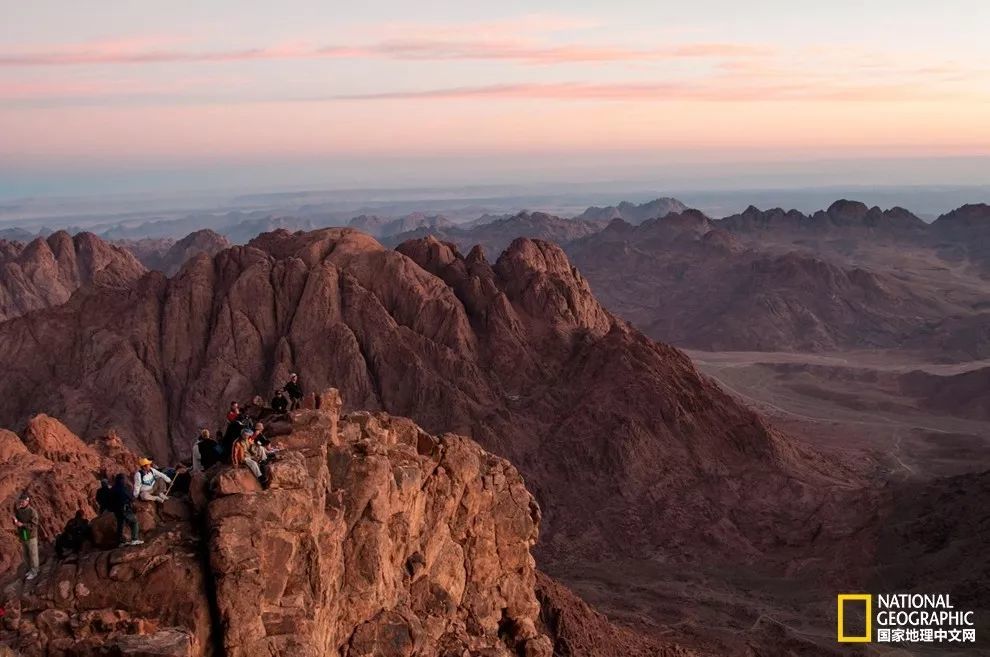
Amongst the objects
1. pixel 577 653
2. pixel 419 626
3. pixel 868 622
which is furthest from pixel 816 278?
pixel 419 626

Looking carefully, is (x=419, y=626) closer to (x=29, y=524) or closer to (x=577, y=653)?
(x=29, y=524)

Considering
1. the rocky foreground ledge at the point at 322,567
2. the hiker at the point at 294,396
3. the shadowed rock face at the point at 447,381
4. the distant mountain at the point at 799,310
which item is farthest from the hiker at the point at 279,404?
the distant mountain at the point at 799,310

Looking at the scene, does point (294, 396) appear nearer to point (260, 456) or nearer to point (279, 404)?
point (279, 404)

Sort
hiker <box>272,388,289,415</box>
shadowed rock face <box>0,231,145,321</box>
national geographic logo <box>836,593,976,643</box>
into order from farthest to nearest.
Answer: shadowed rock face <box>0,231,145,321</box>
national geographic logo <box>836,593,976,643</box>
hiker <box>272,388,289,415</box>

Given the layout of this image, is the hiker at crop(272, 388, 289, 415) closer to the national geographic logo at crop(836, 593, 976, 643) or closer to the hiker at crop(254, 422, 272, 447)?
the hiker at crop(254, 422, 272, 447)

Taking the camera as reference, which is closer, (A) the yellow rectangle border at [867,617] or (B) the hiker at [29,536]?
(B) the hiker at [29,536]

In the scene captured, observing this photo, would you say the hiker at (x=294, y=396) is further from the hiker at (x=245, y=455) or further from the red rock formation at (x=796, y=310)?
the red rock formation at (x=796, y=310)

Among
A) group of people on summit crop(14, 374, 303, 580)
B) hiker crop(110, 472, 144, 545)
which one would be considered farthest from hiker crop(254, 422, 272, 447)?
hiker crop(110, 472, 144, 545)
